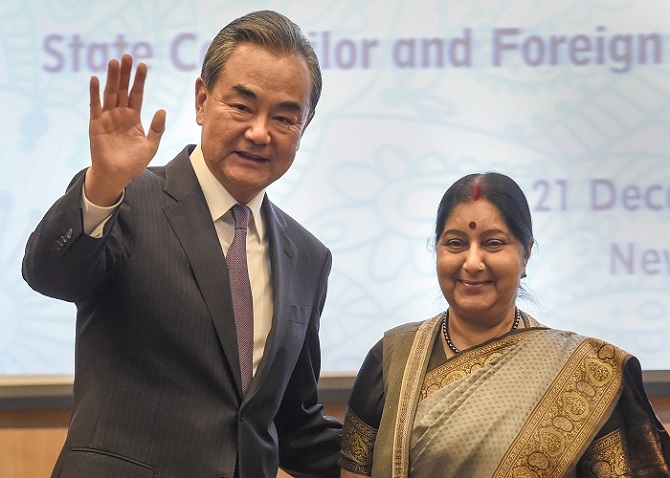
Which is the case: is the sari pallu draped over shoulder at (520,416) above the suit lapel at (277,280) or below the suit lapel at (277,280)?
below

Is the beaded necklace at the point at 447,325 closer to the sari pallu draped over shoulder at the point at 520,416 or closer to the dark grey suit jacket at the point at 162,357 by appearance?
the sari pallu draped over shoulder at the point at 520,416

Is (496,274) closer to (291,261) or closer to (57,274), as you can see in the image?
(291,261)

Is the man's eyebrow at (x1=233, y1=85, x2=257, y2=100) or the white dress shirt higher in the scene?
the man's eyebrow at (x1=233, y1=85, x2=257, y2=100)

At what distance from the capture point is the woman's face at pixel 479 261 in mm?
1936

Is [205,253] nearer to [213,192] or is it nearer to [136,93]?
[213,192]

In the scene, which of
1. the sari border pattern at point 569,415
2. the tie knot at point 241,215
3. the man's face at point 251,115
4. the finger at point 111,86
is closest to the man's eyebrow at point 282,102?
the man's face at point 251,115

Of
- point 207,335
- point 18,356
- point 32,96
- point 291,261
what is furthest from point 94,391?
point 32,96

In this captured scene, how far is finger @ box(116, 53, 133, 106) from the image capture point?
4.93 ft

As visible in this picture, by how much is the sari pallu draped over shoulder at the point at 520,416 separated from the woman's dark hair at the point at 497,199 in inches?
9.8

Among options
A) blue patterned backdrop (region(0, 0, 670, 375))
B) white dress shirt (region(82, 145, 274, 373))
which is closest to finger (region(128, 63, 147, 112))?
white dress shirt (region(82, 145, 274, 373))

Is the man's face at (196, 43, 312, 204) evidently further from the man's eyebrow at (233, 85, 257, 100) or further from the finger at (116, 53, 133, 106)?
the finger at (116, 53, 133, 106)

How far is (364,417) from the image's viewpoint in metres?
2.02

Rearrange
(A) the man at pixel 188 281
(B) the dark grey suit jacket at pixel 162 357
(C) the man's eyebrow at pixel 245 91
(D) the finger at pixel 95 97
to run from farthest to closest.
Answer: (C) the man's eyebrow at pixel 245 91 < (B) the dark grey suit jacket at pixel 162 357 < (A) the man at pixel 188 281 < (D) the finger at pixel 95 97

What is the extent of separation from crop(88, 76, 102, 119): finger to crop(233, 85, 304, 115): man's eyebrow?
1.20 ft
